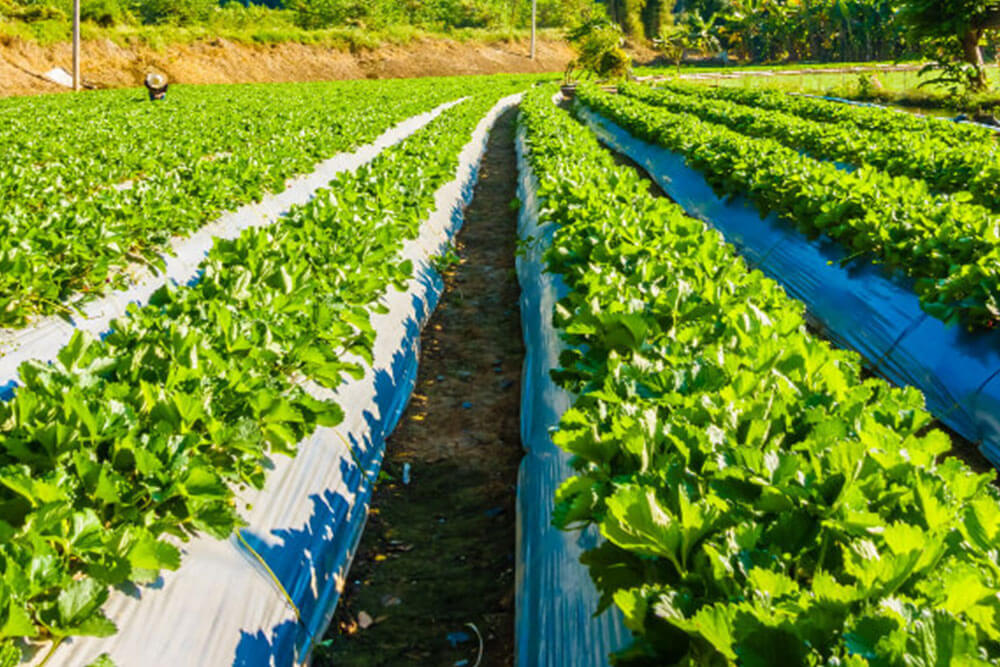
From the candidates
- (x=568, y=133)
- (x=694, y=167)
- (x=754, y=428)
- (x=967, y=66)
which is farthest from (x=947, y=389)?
(x=967, y=66)

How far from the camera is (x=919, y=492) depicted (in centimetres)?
206

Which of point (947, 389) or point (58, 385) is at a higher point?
point (58, 385)

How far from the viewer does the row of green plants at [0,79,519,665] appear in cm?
249

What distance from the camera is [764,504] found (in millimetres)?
2143

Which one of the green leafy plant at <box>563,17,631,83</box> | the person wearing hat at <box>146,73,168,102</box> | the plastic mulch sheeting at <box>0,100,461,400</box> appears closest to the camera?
the plastic mulch sheeting at <box>0,100,461,400</box>

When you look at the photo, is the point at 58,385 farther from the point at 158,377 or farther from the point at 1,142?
the point at 1,142

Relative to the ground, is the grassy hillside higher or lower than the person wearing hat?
higher

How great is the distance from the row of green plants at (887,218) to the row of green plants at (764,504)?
8.57ft

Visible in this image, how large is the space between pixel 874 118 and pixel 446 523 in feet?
56.1

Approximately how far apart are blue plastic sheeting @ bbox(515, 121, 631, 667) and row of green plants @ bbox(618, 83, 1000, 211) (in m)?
4.99

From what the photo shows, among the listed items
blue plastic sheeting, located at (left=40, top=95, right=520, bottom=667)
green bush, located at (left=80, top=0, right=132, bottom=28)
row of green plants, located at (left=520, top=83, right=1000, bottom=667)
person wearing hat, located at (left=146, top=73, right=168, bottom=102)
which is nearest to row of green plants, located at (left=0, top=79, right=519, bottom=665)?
blue plastic sheeting, located at (left=40, top=95, right=520, bottom=667)

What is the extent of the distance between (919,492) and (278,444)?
108 inches

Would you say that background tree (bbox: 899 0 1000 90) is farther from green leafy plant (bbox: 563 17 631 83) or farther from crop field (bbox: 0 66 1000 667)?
crop field (bbox: 0 66 1000 667)

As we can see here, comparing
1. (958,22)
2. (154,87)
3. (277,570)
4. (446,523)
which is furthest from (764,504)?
(154,87)
